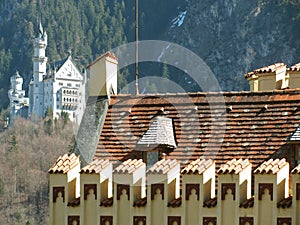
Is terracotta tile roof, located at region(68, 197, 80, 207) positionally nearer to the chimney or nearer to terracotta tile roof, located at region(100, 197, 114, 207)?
terracotta tile roof, located at region(100, 197, 114, 207)

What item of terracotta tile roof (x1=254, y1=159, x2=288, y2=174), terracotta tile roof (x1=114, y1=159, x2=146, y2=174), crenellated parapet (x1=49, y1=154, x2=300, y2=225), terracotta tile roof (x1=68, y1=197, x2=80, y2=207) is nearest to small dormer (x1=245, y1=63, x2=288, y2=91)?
crenellated parapet (x1=49, y1=154, x2=300, y2=225)

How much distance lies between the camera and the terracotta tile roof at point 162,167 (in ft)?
104

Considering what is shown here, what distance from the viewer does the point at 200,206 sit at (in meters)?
31.4

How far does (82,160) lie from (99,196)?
2.57 m

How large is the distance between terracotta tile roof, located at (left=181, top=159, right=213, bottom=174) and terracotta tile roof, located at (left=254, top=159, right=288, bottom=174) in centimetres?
134

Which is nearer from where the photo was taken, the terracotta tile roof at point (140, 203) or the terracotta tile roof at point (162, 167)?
the terracotta tile roof at point (162, 167)

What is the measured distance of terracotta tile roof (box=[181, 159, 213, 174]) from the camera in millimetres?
31359

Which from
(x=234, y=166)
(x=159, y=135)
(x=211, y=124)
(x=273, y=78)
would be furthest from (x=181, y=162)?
(x=273, y=78)

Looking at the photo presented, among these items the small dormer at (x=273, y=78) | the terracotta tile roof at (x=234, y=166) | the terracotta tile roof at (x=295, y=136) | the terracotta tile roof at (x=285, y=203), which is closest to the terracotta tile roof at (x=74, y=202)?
the terracotta tile roof at (x=234, y=166)

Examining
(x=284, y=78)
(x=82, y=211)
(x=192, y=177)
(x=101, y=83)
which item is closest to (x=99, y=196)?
(x=82, y=211)

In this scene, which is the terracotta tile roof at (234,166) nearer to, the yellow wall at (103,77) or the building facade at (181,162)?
the building facade at (181,162)

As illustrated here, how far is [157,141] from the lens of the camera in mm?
34500

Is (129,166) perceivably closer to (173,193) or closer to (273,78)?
(173,193)

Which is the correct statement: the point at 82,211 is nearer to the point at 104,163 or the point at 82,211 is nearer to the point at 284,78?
the point at 104,163
